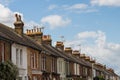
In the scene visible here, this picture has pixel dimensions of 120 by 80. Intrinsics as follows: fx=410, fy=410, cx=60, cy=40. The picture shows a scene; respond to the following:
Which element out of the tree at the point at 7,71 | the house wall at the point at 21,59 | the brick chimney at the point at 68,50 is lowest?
the tree at the point at 7,71

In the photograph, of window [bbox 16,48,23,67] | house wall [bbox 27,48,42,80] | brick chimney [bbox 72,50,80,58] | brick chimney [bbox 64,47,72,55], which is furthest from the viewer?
brick chimney [bbox 72,50,80,58]

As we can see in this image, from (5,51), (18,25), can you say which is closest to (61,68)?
(18,25)

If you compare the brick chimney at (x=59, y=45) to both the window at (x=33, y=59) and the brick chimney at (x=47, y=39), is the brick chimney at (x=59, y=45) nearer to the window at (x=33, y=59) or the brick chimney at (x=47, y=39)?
the brick chimney at (x=47, y=39)

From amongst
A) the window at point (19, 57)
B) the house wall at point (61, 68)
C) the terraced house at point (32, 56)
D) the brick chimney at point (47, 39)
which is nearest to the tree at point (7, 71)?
the terraced house at point (32, 56)

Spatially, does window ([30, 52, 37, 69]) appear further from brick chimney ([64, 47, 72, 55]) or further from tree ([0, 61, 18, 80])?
brick chimney ([64, 47, 72, 55])

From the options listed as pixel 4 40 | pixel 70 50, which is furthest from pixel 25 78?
pixel 70 50

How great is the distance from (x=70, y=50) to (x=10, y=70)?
43983 millimetres

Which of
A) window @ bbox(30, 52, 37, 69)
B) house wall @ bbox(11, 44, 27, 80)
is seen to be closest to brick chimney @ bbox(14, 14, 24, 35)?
window @ bbox(30, 52, 37, 69)

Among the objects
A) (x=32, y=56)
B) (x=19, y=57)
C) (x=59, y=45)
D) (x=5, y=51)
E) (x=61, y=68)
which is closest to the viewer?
(x=5, y=51)

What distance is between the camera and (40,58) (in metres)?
48.2

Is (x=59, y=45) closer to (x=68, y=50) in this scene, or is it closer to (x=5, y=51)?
(x=68, y=50)

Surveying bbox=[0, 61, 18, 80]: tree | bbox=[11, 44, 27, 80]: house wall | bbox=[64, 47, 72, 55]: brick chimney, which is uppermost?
bbox=[64, 47, 72, 55]: brick chimney

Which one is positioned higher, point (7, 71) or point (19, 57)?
point (19, 57)

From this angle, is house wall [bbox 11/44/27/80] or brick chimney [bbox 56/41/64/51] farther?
brick chimney [bbox 56/41/64/51]
